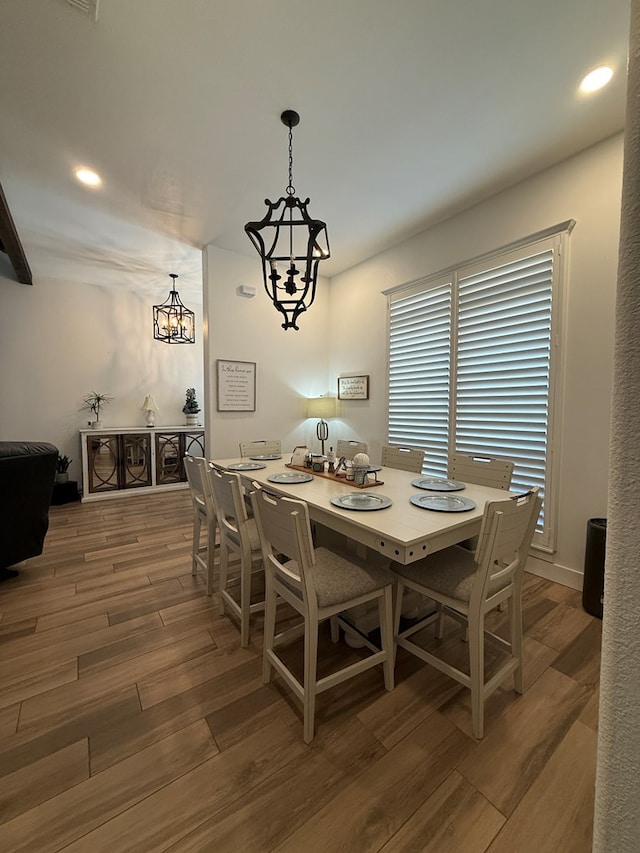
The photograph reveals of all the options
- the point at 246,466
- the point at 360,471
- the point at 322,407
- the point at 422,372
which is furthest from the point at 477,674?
the point at 322,407

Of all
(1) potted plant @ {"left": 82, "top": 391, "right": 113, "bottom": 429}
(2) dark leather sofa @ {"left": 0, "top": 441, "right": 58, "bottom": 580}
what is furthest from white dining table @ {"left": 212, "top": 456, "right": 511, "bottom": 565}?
(1) potted plant @ {"left": 82, "top": 391, "right": 113, "bottom": 429}

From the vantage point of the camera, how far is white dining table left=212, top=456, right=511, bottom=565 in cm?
136

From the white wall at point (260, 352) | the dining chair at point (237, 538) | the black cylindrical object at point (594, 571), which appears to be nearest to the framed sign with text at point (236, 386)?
the white wall at point (260, 352)

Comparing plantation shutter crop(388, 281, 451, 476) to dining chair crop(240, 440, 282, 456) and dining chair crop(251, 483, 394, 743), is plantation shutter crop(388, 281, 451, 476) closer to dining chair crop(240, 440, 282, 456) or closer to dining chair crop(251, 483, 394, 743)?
dining chair crop(240, 440, 282, 456)

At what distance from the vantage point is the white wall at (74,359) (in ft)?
15.1

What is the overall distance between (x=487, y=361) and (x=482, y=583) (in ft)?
6.88

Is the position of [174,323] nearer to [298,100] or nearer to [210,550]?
[298,100]

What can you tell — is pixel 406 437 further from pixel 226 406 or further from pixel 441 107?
pixel 441 107

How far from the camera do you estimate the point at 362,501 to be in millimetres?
1787

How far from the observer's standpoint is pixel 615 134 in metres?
2.25

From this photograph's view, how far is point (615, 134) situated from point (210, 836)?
13.3 feet

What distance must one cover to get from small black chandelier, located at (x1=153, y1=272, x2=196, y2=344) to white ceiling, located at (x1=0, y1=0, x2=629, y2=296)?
5.35 ft

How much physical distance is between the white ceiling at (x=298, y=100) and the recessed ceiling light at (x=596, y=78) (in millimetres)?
44

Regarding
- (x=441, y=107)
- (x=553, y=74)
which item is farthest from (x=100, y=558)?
(x=553, y=74)
